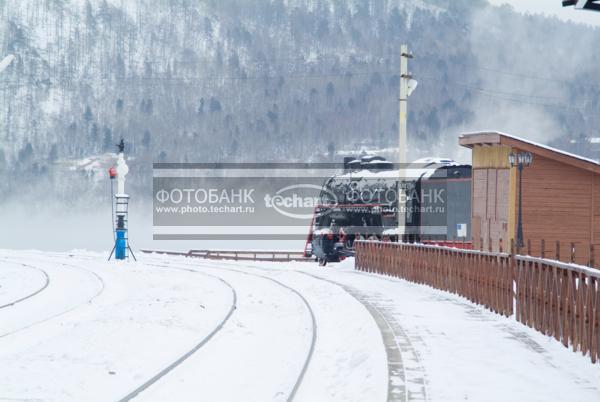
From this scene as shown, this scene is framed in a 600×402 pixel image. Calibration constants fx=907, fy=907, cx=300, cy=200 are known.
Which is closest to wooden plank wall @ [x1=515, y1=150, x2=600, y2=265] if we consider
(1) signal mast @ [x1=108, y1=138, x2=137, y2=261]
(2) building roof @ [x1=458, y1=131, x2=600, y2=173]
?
(2) building roof @ [x1=458, y1=131, x2=600, y2=173]

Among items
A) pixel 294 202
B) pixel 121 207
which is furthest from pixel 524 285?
pixel 294 202

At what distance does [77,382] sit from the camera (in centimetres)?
991

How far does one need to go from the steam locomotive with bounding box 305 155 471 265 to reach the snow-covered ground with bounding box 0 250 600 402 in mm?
14328

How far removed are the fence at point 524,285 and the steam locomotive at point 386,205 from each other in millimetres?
9799

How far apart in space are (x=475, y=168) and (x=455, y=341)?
21.3 m

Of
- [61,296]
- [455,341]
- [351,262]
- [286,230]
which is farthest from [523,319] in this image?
[286,230]

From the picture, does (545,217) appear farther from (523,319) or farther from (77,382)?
(77,382)

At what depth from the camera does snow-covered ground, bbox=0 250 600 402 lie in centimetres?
963

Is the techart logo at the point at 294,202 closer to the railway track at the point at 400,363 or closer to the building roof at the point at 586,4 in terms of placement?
the railway track at the point at 400,363

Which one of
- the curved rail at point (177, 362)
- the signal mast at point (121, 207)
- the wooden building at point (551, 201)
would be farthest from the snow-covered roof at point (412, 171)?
the curved rail at point (177, 362)

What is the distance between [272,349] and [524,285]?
4560mm

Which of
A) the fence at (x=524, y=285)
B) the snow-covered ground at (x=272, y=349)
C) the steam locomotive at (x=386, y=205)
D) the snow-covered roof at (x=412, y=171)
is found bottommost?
the snow-covered ground at (x=272, y=349)

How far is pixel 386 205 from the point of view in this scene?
37.1m

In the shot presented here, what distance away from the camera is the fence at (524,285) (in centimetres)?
1134
